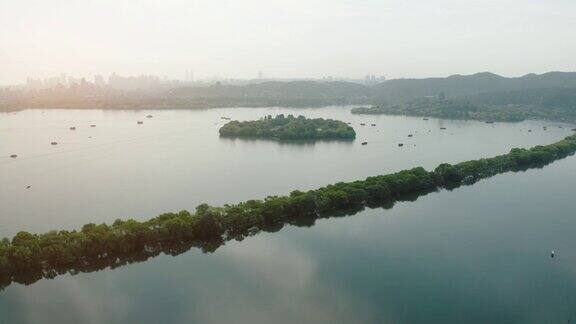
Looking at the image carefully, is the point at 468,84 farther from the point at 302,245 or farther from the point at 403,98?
the point at 302,245

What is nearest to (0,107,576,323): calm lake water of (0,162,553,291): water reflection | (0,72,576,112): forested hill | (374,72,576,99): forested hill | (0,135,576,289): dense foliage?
(0,162,553,291): water reflection

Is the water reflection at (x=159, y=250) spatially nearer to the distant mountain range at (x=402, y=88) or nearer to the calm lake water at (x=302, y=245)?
the calm lake water at (x=302, y=245)

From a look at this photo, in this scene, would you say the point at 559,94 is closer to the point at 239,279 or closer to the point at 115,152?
the point at 115,152

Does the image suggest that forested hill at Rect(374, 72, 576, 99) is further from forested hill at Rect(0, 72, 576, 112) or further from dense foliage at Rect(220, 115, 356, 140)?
dense foliage at Rect(220, 115, 356, 140)

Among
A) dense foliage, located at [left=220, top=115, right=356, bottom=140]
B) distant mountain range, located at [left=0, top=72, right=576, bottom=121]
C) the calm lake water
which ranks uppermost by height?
distant mountain range, located at [left=0, top=72, right=576, bottom=121]

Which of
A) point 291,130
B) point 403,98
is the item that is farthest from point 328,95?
point 291,130
